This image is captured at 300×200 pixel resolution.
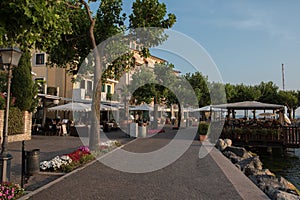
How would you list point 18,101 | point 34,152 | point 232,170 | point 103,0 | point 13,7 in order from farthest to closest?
point 18,101 → point 103,0 → point 232,170 → point 34,152 → point 13,7

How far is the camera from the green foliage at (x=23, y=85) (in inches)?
643

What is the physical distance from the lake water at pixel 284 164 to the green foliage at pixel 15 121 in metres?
13.8

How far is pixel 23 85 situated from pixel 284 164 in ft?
51.6

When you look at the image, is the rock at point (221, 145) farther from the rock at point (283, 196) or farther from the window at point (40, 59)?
the window at point (40, 59)

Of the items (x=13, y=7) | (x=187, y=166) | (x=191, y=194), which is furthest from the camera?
(x=187, y=166)

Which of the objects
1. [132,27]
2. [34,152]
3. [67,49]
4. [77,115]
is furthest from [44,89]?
[34,152]

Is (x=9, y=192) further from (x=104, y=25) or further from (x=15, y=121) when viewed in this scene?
(x=15, y=121)

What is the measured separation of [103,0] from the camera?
38.8ft

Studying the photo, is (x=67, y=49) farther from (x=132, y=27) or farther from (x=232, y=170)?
(x=232, y=170)

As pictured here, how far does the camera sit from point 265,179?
6.75m

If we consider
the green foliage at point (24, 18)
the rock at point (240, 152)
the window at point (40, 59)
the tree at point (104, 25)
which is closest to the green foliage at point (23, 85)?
the tree at point (104, 25)

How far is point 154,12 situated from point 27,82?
10.3 meters

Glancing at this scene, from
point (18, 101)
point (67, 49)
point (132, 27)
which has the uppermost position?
point (132, 27)

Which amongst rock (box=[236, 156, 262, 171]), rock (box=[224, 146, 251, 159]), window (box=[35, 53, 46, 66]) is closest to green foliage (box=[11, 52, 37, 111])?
rock (box=[224, 146, 251, 159])
